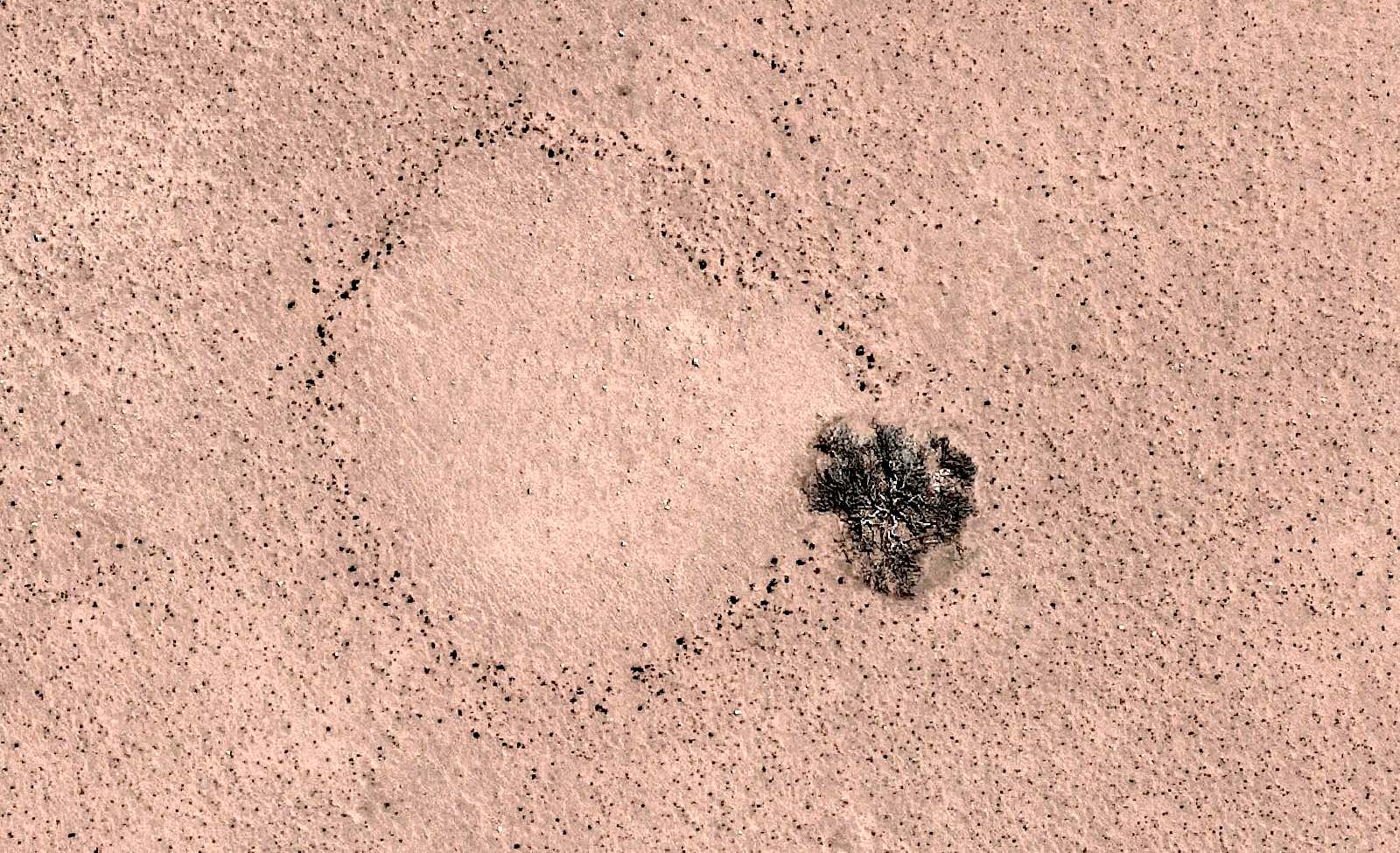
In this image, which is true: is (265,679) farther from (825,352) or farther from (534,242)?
(825,352)

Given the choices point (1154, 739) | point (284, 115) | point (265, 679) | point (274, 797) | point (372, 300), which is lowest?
point (274, 797)

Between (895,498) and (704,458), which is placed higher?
(895,498)

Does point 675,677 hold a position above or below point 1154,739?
below

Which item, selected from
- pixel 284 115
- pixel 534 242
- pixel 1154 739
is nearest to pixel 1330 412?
pixel 1154 739
